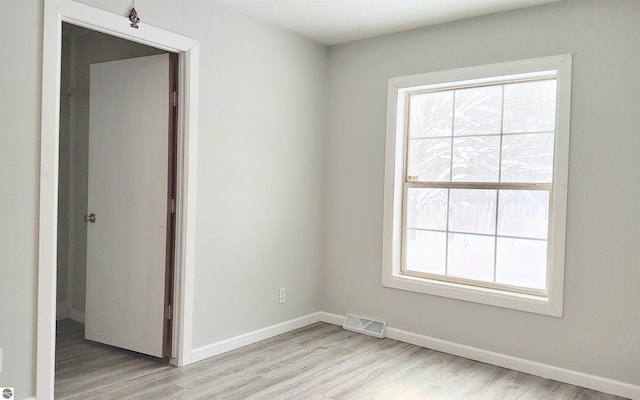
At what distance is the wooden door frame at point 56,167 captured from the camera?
2551 millimetres

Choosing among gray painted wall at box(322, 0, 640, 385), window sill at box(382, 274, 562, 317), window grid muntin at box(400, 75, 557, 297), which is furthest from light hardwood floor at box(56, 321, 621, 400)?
window grid muntin at box(400, 75, 557, 297)

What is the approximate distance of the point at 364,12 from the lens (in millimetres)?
3586

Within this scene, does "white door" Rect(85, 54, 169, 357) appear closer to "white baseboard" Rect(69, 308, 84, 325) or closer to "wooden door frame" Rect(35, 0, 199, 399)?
"wooden door frame" Rect(35, 0, 199, 399)

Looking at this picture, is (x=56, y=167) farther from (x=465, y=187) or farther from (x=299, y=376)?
(x=465, y=187)

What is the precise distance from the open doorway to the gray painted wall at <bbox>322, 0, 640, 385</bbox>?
5.87ft

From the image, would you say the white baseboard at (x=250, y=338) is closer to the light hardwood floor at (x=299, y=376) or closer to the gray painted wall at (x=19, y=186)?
the light hardwood floor at (x=299, y=376)

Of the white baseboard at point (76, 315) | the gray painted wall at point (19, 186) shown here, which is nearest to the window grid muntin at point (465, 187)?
the gray painted wall at point (19, 186)

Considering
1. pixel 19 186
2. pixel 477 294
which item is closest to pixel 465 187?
pixel 477 294

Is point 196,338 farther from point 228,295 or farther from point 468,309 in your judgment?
point 468,309

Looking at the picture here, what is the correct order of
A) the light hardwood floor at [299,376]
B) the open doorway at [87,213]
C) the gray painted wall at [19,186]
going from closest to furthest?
the gray painted wall at [19,186] → the light hardwood floor at [299,376] → the open doorway at [87,213]

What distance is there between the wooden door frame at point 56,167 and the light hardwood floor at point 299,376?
0.94 ft

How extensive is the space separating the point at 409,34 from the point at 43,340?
3368 millimetres

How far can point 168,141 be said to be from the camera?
3.33 meters

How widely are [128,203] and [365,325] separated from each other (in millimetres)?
2200
